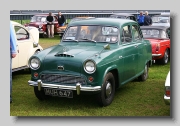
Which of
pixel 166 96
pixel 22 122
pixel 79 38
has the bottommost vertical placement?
pixel 22 122

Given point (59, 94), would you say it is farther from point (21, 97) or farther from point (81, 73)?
point (21, 97)

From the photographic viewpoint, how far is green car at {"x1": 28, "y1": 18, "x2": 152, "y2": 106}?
6.22m

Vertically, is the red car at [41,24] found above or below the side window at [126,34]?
above

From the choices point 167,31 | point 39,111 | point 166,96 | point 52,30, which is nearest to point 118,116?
point 166,96

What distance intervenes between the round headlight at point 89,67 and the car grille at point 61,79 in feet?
0.62

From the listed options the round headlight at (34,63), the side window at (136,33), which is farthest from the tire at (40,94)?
the side window at (136,33)

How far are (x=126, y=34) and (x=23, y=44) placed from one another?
292cm

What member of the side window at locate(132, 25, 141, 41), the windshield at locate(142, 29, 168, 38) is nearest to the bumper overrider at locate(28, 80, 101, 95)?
the side window at locate(132, 25, 141, 41)

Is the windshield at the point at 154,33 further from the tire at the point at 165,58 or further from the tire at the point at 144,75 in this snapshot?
the tire at the point at 144,75

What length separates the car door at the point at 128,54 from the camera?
721cm

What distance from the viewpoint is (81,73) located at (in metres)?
6.21

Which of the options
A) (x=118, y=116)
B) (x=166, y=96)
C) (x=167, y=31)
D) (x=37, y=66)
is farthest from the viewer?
(x=167, y=31)

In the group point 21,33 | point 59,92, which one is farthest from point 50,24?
point 59,92

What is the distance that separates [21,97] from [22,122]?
1.52 metres
